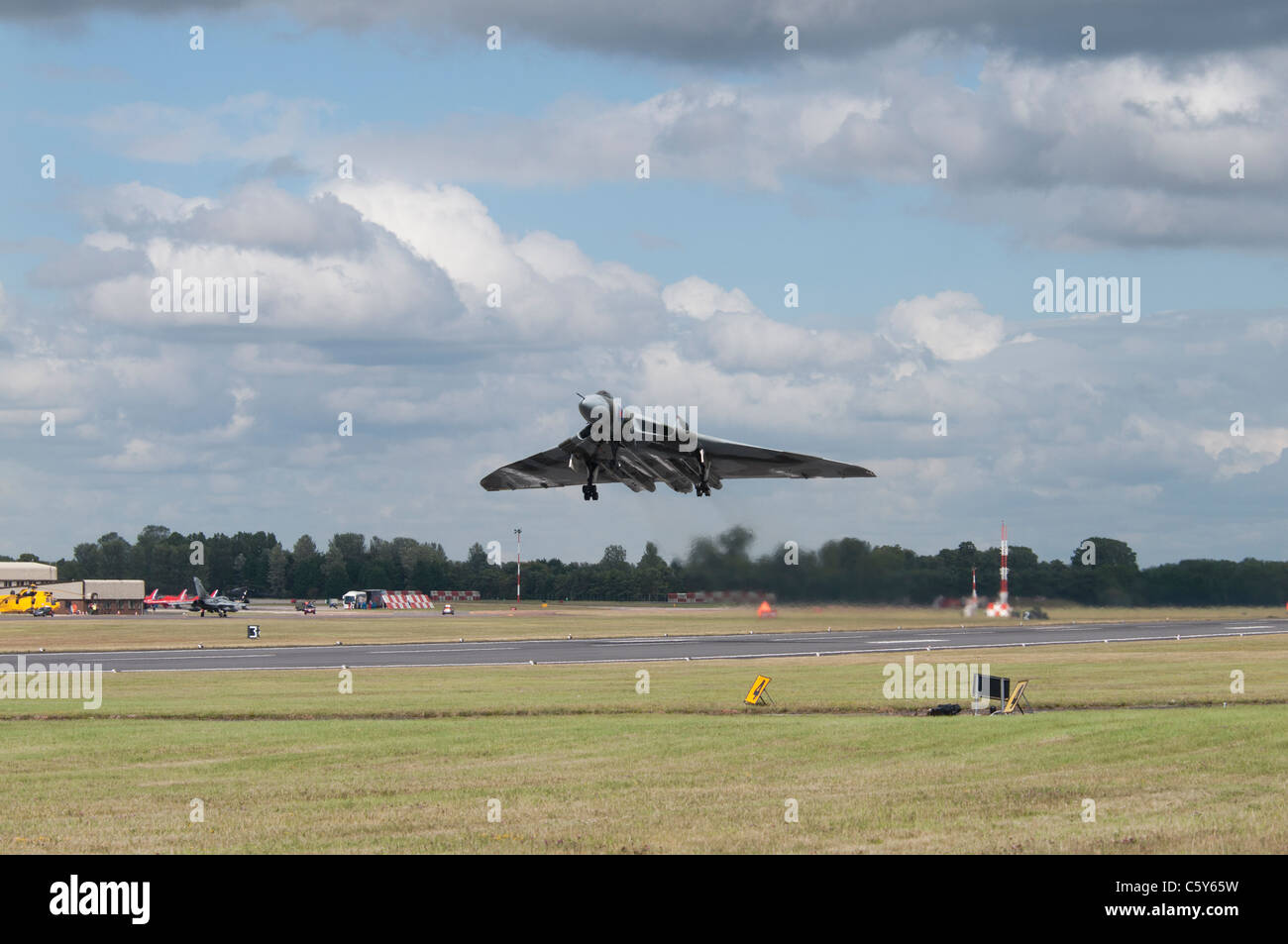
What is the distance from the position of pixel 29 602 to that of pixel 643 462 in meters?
122

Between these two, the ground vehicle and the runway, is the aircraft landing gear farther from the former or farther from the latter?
the ground vehicle

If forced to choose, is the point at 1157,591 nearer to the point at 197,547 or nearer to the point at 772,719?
the point at 772,719

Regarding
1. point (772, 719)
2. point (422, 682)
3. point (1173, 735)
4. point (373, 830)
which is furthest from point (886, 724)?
point (422, 682)

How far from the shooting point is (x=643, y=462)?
40.9 m

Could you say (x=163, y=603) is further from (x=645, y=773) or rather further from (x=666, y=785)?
(x=666, y=785)

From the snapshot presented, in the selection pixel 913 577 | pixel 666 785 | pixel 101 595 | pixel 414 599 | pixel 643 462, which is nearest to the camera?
pixel 666 785

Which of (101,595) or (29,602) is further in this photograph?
(101,595)

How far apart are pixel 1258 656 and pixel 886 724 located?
1565 inches

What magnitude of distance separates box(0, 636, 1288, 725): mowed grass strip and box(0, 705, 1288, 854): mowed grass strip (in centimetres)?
526

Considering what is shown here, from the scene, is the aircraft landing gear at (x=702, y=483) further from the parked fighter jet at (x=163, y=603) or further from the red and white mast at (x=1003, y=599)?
the parked fighter jet at (x=163, y=603)

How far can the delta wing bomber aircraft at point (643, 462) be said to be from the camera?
37219mm

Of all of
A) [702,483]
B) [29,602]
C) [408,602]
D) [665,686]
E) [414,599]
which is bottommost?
[408,602]

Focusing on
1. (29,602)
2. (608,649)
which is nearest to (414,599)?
(29,602)

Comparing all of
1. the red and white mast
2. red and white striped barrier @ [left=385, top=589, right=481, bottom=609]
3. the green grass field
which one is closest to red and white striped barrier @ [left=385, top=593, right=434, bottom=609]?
red and white striped barrier @ [left=385, top=589, right=481, bottom=609]
